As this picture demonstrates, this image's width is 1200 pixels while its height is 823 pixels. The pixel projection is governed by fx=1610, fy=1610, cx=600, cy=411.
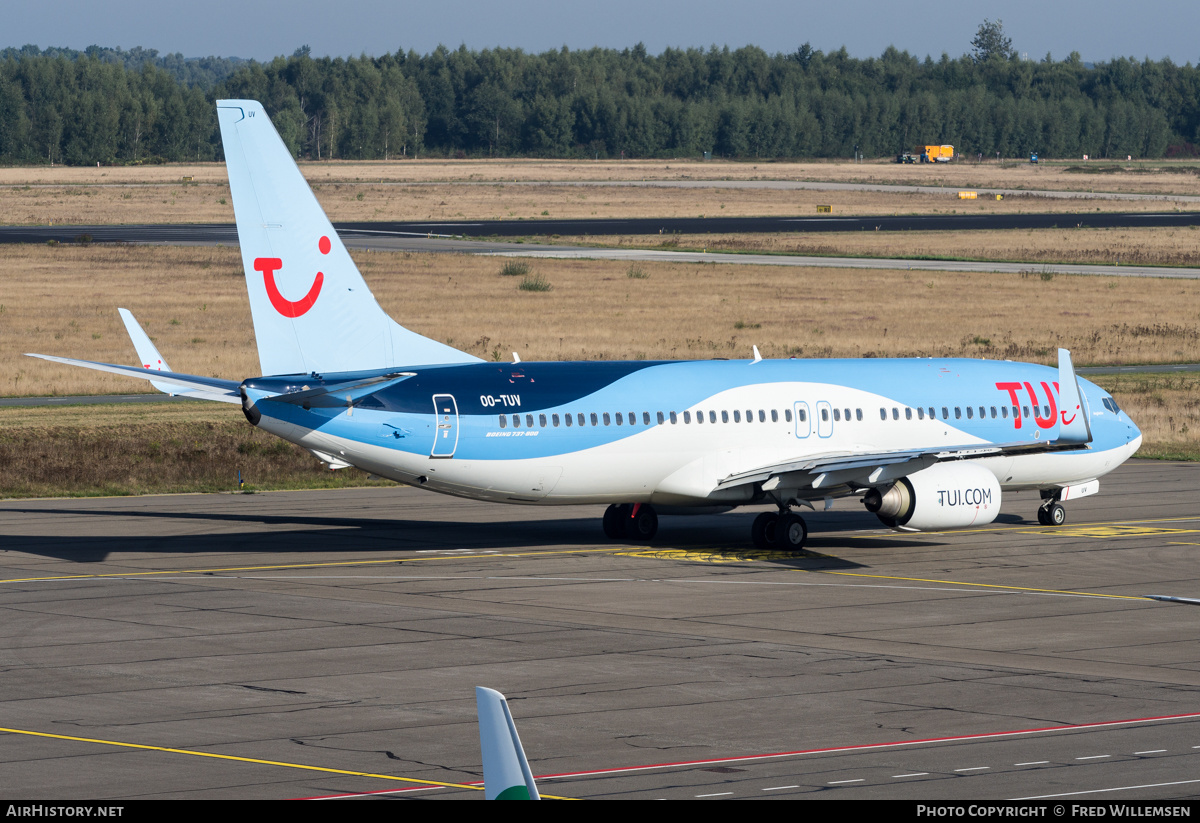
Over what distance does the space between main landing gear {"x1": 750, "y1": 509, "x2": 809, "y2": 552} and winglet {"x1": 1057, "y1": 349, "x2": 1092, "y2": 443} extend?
665 cm

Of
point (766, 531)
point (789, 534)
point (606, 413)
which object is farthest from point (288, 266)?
point (789, 534)

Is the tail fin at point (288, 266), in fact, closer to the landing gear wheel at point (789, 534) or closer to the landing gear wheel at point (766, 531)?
the landing gear wheel at point (766, 531)

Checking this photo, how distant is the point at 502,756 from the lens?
8.50 m

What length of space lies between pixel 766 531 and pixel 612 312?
171ft

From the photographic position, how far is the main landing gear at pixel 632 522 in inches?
1630

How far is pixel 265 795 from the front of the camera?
18547 millimetres

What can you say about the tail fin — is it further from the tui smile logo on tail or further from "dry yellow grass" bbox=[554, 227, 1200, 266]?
"dry yellow grass" bbox=[554, 227, 1200, 266]

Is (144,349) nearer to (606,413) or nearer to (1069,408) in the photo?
(606,413)

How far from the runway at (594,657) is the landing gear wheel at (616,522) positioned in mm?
497

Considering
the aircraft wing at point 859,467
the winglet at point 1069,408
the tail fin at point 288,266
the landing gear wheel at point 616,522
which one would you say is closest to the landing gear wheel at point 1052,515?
the winglet at point 1069,408

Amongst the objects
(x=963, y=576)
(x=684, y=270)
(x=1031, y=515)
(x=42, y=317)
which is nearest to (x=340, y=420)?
(x=963, y=576)

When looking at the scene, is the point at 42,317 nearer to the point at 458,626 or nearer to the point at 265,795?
the point at 458,626

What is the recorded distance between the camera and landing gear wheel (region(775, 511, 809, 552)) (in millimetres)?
39500

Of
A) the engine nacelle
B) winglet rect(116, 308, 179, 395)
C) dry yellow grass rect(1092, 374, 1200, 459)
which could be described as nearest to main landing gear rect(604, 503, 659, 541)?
the engine nacelle
